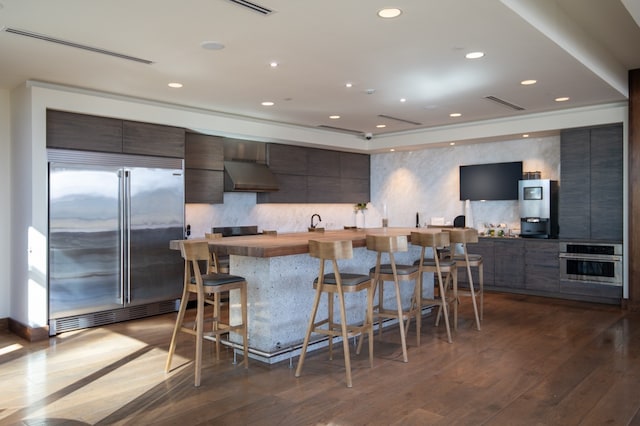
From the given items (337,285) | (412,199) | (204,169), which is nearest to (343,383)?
(337,285)

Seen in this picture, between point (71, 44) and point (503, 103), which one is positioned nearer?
point (71, 44)

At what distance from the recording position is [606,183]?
6449mm

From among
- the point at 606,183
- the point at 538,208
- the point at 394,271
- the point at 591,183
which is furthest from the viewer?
the point at 538,208

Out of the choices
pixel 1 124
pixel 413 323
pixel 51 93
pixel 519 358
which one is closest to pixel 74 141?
pixel 51 93

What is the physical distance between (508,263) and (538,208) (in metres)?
0.92

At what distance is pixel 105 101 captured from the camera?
17.9 ft

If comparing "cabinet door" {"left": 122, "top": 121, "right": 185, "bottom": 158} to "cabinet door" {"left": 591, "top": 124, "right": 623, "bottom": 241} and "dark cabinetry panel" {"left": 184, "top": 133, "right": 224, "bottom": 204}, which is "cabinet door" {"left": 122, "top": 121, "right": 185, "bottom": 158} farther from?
"cabinet door" {"left": 591, "top": 124, "right": 623, "bottom": 241}

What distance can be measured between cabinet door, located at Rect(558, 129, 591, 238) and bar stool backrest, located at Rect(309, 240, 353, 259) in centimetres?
449

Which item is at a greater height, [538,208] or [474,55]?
[474,55]

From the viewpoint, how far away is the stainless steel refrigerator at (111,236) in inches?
203

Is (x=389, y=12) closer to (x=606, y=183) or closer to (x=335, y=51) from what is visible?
(x=335, y=51)

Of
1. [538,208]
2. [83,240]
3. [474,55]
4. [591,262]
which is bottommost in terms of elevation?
[591,262]

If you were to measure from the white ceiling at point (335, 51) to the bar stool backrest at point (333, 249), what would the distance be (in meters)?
1.59

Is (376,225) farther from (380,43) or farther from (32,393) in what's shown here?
(32,393)
